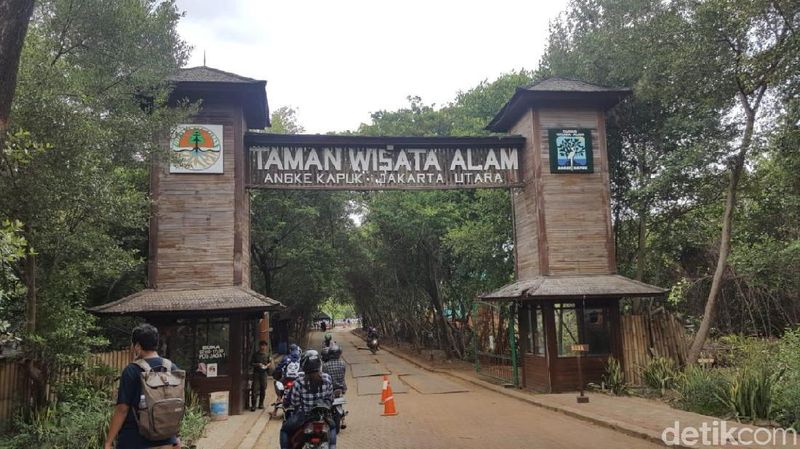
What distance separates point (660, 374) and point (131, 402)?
491 inches

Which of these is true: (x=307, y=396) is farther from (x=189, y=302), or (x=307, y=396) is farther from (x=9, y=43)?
(x=189, y=302)

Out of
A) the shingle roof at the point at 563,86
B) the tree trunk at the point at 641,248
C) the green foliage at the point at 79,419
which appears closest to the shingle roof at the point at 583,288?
the tree trunk at the point at 641,248

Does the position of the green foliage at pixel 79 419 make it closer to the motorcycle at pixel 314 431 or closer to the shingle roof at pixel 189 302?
the shingle roof at pixel 189 302

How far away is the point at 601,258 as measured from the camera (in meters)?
15.8

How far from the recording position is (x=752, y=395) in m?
9.63

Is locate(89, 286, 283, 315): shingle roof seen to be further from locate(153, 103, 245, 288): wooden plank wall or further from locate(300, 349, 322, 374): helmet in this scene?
locate(300, 349, 322, 374): helmet

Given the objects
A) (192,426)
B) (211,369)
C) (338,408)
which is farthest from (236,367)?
(338,408)

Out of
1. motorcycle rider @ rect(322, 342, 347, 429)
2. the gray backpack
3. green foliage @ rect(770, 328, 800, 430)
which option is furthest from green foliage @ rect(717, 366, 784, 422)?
the gray backpack

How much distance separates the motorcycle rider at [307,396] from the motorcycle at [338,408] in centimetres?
89

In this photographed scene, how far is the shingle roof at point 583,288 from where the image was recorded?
1434 centimetres

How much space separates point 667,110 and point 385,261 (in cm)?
1702

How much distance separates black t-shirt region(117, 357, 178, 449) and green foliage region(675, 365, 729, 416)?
9.32 metres

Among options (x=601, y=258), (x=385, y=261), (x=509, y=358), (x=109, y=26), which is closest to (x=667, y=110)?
(x=601, y=258)

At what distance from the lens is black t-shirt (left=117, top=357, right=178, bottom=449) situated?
4.52 metres
